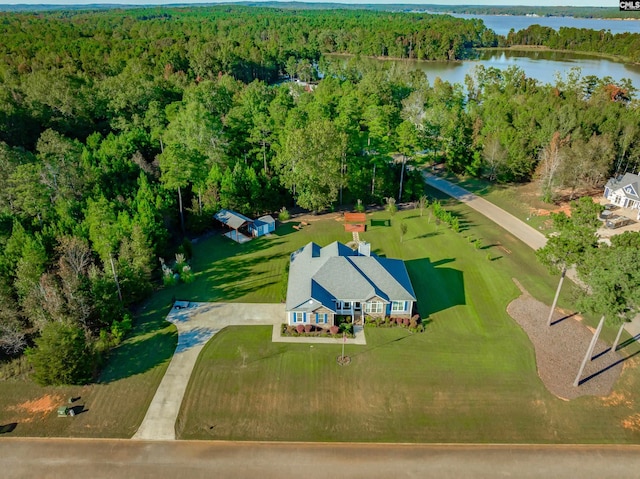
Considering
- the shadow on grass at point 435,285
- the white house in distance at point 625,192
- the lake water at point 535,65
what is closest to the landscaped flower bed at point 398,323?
the shadow on grass at point 435,285

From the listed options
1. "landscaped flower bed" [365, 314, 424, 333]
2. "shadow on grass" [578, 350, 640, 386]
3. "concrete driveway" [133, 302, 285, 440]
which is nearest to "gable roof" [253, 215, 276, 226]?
"concrete driveway" [133, 302, 285, 440]

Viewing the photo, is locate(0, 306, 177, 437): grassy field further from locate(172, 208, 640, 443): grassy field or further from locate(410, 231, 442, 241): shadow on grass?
locate(410, 231, 442, 241): shadow on grass

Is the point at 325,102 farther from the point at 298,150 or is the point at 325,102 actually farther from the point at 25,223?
the point at 25,223

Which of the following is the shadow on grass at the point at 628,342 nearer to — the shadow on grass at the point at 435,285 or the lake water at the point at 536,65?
the shadow on grass at the point at 435,285

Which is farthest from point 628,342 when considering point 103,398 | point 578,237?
point 103,398

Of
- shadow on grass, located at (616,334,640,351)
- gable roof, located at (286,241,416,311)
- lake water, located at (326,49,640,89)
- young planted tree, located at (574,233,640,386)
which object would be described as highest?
lake water, located at (326,49,640,89)

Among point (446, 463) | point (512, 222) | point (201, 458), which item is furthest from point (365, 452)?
point (512, 222)

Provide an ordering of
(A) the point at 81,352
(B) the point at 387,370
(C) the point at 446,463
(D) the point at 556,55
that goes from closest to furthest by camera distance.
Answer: (C) the point at 446,463
(A) the point at 81,352
(B) the point at 387,370
(D) the point at 556,55
